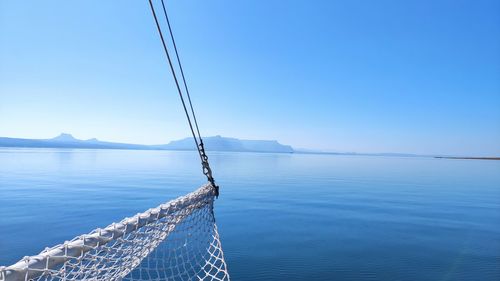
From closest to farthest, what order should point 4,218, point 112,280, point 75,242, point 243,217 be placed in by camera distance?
1. point 75,242
2. point 112,280
3. point 4,218
4. point 243,217

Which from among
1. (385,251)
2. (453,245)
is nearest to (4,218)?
(385,251)

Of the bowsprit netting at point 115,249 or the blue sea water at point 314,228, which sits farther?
the blue sea water at point 314,228

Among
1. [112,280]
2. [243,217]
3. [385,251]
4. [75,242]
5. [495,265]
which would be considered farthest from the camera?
[243,217]

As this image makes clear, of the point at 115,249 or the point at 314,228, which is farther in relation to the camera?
the point at 314,228

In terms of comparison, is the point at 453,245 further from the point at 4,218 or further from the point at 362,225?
the point at 4,218

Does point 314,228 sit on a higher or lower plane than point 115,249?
lower

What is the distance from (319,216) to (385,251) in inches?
185

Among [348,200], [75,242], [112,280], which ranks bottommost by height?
[348,200]

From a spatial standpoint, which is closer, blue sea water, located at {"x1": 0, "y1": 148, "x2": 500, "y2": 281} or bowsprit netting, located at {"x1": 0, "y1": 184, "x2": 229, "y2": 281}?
bowsprit netting, located at {"x1": 0, "y1": 184, "x2": 229, "y2": 281}

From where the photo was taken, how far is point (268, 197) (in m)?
17.8

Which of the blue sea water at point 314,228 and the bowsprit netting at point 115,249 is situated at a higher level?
the bowsprit netting at point 115,249

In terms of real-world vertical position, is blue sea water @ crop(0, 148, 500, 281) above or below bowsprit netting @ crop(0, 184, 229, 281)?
below

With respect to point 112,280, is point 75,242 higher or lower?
higher

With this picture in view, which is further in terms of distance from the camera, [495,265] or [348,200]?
[348,200]
